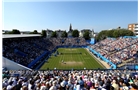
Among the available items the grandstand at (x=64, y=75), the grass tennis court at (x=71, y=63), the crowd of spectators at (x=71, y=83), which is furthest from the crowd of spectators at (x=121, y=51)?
the crowd of spectators at (x=71, y=83)

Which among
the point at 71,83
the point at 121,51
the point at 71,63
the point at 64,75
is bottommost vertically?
the point at 71,63

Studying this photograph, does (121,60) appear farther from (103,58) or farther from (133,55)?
(103,58)

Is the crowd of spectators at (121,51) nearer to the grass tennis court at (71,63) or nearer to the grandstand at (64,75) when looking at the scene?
the grandstand at (64,75)

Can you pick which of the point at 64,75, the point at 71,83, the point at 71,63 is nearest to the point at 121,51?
the point at 71,63

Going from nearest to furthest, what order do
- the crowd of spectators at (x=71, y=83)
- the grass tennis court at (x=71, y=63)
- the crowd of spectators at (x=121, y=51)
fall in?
the crowd of spectators at (x=71, y=83)
the grass tennis court at (x=71, y=63)
the crowd of spectators at (x=121, y=51)

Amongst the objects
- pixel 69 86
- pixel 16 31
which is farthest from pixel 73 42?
pixel 69 86

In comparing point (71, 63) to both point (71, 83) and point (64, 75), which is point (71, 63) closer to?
point (64, 75)

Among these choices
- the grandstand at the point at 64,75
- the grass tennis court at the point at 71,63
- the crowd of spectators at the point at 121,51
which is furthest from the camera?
the crowd of spectators at the point at 121,51

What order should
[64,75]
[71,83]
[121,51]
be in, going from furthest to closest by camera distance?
[121,51], [64,75], [71,83]

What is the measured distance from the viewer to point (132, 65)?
2447 cm

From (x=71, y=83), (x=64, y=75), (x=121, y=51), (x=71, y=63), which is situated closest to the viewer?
(x=71, y=83)

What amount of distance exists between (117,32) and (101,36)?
17.8 meters

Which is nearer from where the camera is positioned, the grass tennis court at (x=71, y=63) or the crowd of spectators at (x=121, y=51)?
the grass tennis court at (x=71, y=63)

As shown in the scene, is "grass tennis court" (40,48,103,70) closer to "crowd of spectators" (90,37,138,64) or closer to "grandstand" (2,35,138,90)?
"grandstand" (2,35,138,90)
